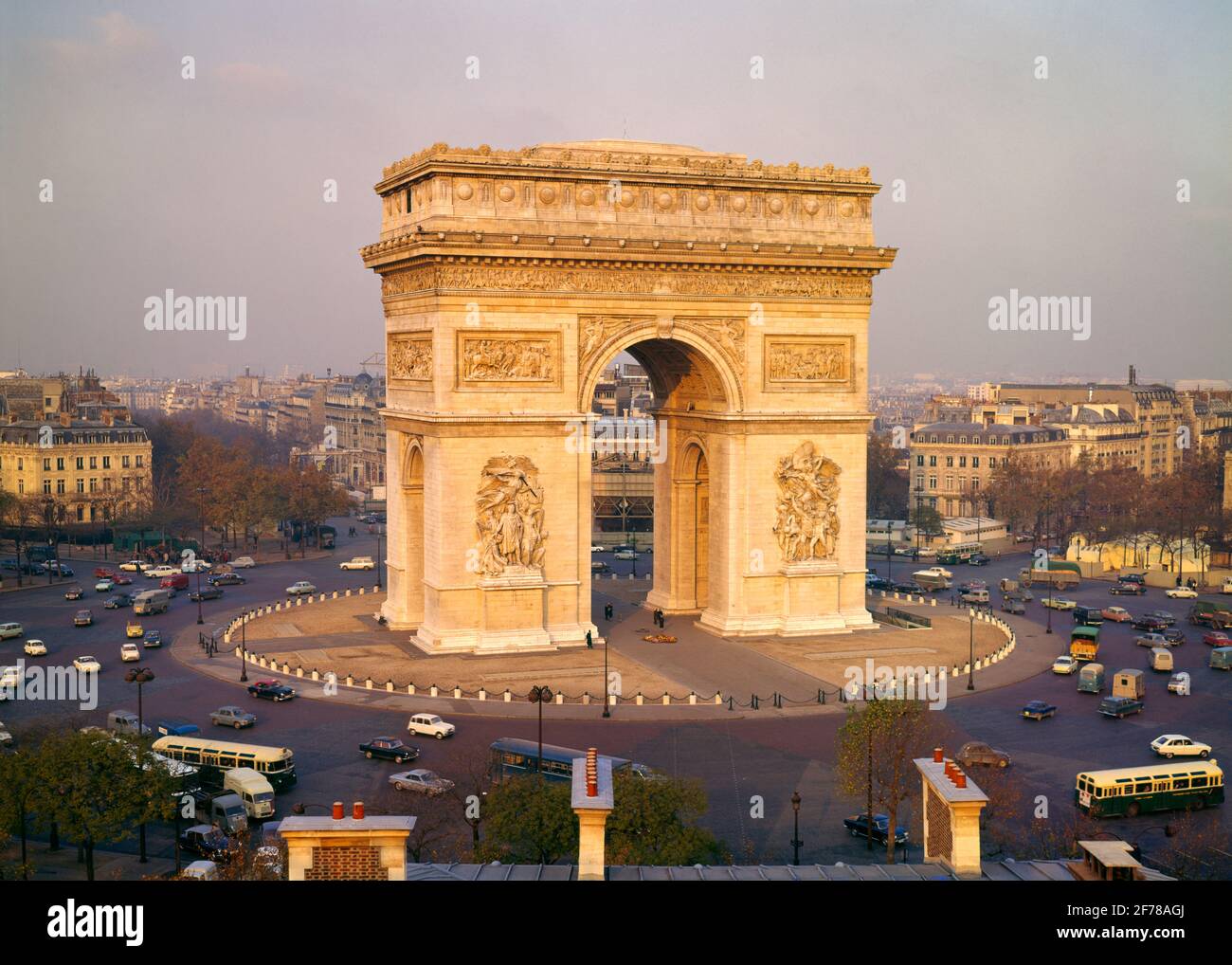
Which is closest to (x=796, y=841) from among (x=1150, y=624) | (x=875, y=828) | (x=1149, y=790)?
(x=875, y=828)

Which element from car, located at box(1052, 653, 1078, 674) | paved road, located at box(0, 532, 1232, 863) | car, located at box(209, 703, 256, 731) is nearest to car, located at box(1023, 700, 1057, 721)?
paved road, located at box(0, 532, 1232, 863)

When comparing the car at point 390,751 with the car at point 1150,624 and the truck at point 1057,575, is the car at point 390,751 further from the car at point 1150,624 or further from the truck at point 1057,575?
the truck at point 1057,575

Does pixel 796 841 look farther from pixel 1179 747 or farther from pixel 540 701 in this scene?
pixel 1179 747

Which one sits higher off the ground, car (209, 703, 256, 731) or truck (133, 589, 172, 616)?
truck (133, 589, 172, 616)

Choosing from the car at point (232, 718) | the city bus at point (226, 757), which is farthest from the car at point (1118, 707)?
the car at point (232, 718)

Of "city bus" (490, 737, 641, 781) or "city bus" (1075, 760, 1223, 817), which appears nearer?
"city bus" (1075, 760, 1223, 817)

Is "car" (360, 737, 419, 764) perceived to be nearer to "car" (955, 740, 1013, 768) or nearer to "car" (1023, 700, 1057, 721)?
"car" (955, 740, 1013, 768)
